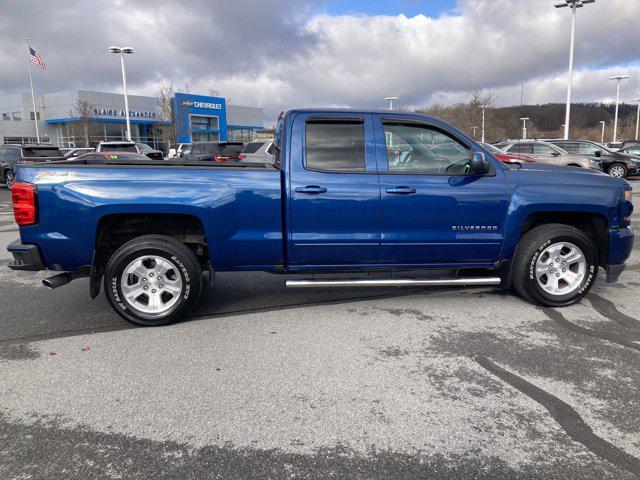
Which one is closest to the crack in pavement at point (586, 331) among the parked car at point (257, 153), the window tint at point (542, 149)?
the parked car at point (257, 153)

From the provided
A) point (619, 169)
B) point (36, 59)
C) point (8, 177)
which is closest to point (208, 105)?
point (36, 59)

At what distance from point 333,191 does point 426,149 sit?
Answer: 3.51ft

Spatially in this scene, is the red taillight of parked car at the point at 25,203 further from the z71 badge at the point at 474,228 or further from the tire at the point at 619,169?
the tire at the point at 619,169

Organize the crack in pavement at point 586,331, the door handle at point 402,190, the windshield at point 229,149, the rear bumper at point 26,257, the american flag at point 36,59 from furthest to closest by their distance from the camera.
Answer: the american flag at point 36,59
the windshield at point 229,149
the door handle at point 402,190
the rear bumper at point 26,257
the crack in pavement at point 586,331

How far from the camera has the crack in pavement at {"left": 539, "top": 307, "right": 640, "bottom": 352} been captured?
402cm

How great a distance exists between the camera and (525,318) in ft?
15.2

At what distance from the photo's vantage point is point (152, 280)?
4.43 m

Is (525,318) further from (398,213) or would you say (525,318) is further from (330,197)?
(330,197)

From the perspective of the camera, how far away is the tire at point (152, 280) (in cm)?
432

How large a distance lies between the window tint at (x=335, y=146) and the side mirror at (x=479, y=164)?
1010 millimetres

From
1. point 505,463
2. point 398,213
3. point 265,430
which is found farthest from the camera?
point 398,213

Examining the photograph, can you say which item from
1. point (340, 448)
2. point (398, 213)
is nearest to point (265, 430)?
point (340, 448)

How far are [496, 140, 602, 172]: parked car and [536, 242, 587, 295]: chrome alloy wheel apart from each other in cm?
1370

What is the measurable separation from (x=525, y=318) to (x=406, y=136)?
2.12 m
